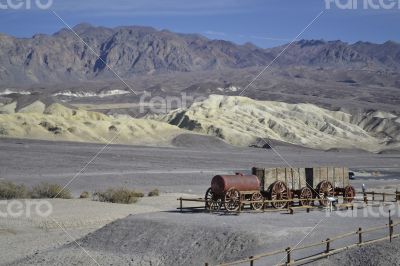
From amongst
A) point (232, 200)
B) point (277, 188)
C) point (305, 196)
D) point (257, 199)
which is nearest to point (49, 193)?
point (232, 200)

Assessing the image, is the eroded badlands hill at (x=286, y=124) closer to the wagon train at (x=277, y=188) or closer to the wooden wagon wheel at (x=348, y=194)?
the wooden wagon wheel at (x=348, y=194)

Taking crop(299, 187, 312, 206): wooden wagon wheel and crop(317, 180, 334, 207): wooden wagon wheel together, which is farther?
crop(317, 180, 334, 207): wooden wagon wheel

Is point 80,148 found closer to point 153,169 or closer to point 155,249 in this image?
point 153,169

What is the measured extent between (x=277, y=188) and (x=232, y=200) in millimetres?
2563

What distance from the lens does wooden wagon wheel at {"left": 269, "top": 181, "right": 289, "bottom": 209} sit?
2798 centimetres

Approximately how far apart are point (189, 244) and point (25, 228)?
9390 mm

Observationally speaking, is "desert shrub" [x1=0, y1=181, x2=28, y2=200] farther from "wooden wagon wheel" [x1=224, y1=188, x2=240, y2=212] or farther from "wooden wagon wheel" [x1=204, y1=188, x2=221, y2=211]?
"wooden wagon wheel" [x1=224, y1=188, x2=240, y2=212]

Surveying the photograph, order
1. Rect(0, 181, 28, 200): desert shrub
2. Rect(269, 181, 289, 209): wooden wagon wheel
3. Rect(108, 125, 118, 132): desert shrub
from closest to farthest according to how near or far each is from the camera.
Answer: Rect(269, 181, 289, 209): wooden wagon wheel
Rect(0, 181, 28, 200): desert shrub
Rect(108, 125, 118, 132): desert shrub

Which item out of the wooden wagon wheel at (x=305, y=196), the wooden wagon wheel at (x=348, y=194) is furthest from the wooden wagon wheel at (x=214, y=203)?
the wooden wagon wheel at (x=348, y=194)

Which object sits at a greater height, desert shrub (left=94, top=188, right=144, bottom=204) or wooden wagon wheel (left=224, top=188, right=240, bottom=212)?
wooden wagon wheel (left=224, top=188, right=240, bottom=212)

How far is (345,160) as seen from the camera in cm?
8919

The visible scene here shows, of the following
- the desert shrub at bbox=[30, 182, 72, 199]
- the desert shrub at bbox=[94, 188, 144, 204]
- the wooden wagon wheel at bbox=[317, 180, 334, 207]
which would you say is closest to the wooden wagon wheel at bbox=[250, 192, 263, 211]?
the wooden wagon wheel at bbox=[317, 180, 334, 207]

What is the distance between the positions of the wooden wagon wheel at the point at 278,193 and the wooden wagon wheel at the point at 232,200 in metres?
1.90

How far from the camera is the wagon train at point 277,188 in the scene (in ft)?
88.0
